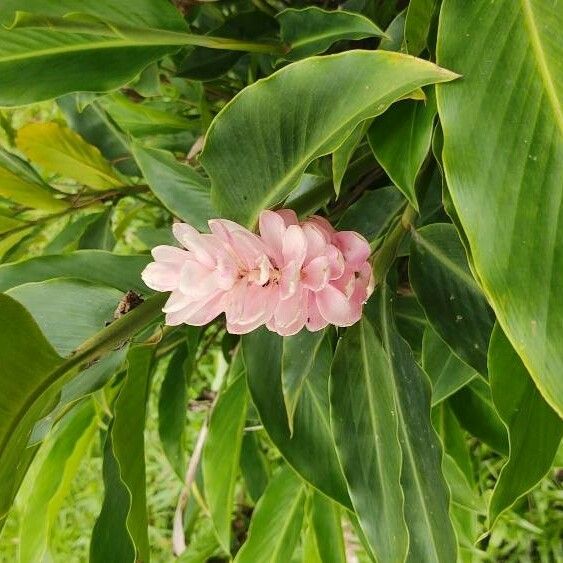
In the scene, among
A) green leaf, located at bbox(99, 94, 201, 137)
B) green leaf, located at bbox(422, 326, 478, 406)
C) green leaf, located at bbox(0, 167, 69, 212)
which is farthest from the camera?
green leaf, located at bbox(99, 94, 201, 137)

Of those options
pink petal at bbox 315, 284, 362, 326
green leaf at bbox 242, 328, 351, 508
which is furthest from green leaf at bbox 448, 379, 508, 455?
pink petal at bbox 315, 284, 362, 326

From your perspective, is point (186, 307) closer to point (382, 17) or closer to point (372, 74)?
point (372, 74)

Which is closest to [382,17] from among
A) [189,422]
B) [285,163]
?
[285,163]

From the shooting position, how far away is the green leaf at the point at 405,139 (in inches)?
19.0

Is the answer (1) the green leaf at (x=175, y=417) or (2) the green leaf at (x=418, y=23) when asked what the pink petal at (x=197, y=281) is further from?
(1) the green leaf at (x=175, y=417)

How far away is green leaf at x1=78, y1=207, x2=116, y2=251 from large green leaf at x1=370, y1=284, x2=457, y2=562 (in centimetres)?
46

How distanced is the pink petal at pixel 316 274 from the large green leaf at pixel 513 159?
8cm

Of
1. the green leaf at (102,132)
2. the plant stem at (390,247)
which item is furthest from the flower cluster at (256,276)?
the green leaf at (102,132)

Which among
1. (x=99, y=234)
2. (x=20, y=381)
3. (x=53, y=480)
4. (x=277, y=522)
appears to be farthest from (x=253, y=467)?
(x=20, y=381)

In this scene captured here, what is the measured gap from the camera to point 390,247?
1.87ft

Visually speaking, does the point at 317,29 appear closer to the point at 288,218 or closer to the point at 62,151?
the point at 288,218

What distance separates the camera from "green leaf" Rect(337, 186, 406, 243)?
66cm

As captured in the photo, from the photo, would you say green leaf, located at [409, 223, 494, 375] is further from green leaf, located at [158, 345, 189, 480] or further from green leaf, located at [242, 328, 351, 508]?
green leaf, located at [158, 345, 189, 480]

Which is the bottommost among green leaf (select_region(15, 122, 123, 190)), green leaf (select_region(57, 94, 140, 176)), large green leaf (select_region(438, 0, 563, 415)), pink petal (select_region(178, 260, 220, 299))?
green leaf (select_region(57, 94, 140, 176))
